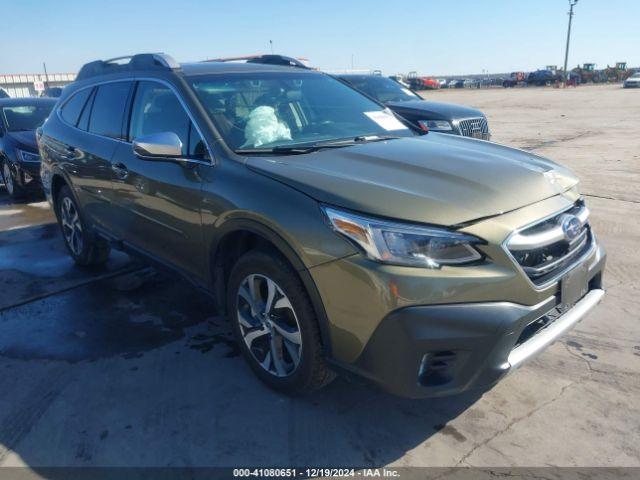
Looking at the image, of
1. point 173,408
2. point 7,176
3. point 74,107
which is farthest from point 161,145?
point 7,176

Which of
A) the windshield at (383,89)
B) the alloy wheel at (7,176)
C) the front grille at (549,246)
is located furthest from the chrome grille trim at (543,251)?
the alloy wheel at (7,176)

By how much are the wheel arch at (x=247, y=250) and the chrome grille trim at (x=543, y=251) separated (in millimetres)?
905

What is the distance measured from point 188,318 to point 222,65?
193 centimetres

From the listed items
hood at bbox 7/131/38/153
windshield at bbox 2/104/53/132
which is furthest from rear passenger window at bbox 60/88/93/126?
windshield at bbox 2/104/53/132

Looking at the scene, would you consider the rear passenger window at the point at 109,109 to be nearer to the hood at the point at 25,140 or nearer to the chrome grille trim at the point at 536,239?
the chrome grille trim at the point at 536,239

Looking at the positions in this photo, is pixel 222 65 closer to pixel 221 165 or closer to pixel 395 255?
pixel 221 165

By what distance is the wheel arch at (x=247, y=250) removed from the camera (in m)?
2.55

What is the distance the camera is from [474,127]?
867 cm

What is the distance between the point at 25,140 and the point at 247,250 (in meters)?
7.44

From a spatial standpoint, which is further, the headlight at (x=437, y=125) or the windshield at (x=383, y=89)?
the windshield at (x=383, y=89)

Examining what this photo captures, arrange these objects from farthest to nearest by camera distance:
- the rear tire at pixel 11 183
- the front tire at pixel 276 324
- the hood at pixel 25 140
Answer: the rear tire at pixel 11 183 < the hood at pixel 25 140 < the front tire at pixel 276 324

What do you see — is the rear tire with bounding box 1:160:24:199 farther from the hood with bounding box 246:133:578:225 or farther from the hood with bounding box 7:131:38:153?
the hood with bounding box 246:133:578:225

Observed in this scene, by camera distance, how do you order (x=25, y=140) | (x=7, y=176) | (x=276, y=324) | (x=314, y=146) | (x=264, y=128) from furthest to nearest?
(x=7, y=176)
(x=25, y=140)
(x=264, y=128)
(x=314, y=146)
(x=276, y=324)

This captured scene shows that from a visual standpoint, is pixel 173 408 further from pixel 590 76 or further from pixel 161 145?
pixel 590 76
